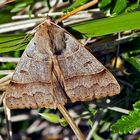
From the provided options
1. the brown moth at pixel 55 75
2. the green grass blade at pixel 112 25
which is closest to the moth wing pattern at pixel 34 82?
the brown moth at pixel 55 75

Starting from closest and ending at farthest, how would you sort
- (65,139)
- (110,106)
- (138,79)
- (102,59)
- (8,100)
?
(8,100) < (138,79) < (110,106) < (102,59) < (65,139)

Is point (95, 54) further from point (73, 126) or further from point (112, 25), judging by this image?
point (73, 126)

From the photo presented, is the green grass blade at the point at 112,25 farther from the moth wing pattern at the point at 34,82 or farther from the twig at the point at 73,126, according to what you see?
the twig at the point at 73,126

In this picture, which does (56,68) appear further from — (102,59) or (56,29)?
(102,59)

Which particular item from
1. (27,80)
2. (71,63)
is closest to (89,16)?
(71,63)

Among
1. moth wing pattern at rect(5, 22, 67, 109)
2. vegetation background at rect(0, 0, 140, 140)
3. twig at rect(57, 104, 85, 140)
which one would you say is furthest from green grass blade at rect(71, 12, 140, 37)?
twig at rect(57, 104, 85, 140)

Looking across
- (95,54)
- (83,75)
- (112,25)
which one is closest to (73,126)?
(83,75)
